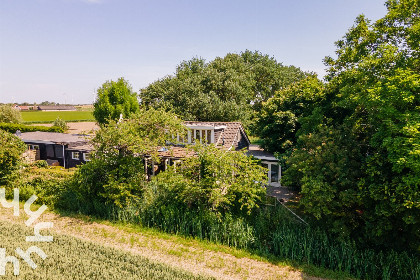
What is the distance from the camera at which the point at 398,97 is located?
32.3 ft

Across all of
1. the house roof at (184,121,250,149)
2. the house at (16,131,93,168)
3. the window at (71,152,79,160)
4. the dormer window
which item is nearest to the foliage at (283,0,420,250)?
the house roof at (184,121,250,149)

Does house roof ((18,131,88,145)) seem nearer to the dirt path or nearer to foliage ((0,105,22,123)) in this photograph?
the dirt path

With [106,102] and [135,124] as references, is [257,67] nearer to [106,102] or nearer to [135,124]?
[106,102]

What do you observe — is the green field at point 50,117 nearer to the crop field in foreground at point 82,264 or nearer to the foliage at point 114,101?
the foliage at point 114,101

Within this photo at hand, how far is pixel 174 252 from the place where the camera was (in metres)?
11.3

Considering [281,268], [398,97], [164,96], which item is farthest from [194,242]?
[164,96]

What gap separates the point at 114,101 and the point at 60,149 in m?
12.2

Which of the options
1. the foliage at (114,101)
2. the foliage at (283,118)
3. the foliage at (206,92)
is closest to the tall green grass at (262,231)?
the foliage at (283,118)

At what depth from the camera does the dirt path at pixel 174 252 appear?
10086 mm

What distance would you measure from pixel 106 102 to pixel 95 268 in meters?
30.1

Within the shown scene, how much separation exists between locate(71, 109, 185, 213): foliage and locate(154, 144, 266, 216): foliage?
242 cm

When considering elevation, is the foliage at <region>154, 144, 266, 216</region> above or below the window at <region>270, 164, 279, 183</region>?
above

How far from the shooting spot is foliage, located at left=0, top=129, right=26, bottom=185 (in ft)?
57.9

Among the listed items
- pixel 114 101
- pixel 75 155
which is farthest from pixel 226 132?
pixel 114 101
